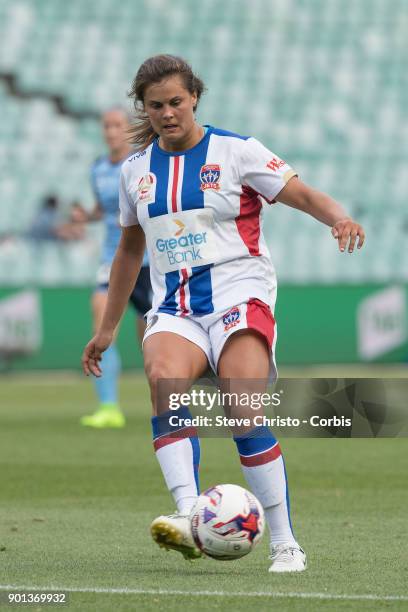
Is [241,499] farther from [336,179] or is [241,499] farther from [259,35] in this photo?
[259,35]

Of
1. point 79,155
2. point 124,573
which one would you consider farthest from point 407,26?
point 124,573

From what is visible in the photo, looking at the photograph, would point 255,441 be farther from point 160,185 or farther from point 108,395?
point 108,395

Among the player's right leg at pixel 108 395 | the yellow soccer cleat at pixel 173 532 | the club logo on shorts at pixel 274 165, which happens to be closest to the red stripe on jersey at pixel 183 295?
the club logo on shorts at pixel 274 165

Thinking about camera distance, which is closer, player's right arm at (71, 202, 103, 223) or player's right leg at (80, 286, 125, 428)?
player's right arm at (71, 202, 103, 223)

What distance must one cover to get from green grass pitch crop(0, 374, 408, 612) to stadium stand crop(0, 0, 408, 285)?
8.83 m

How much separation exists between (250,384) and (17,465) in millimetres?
4201

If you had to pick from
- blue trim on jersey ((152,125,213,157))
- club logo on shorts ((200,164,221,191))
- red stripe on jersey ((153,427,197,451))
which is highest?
blue trim on jersey ((152,125,213,157))

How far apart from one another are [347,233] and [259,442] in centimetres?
87

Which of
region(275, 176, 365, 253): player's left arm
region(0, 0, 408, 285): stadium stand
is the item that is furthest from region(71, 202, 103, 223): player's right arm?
region(0, 0, 408, 285): stadium stand

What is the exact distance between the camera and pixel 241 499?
4664 millimetres

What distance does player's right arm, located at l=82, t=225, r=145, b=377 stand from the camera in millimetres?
5398

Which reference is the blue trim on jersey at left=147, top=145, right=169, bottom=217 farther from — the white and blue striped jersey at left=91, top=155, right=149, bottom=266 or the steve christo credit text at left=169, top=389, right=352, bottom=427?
the white and blue striped jersey at left=91, top=155, right=149, bottom=266

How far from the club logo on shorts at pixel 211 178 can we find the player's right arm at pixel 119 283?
44 cm

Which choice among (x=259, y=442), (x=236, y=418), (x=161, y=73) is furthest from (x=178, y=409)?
(x=161, y=73)
